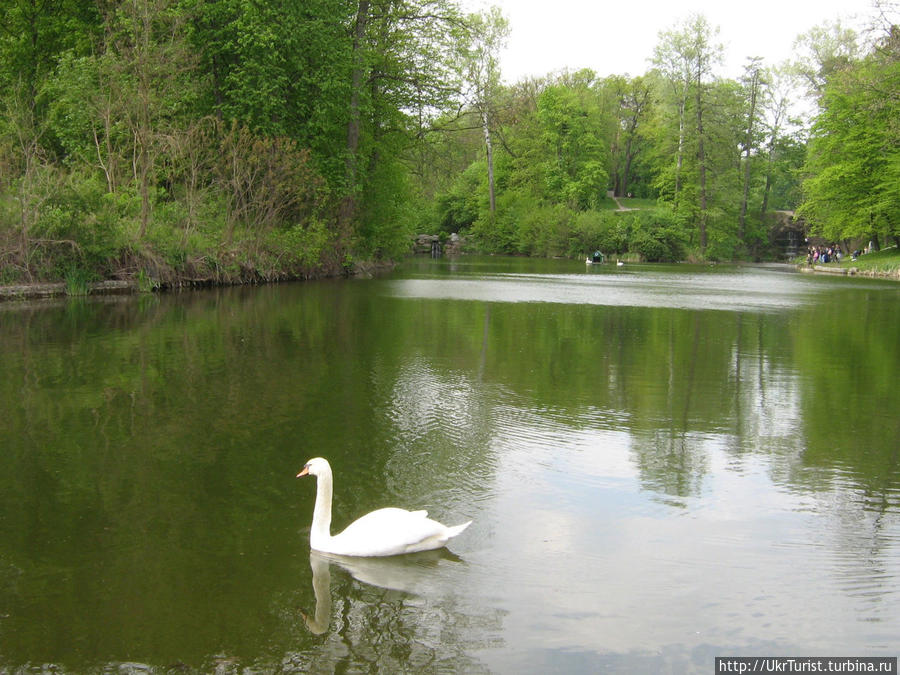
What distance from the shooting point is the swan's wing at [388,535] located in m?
4.85

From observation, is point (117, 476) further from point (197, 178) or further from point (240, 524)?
point (197, 178)

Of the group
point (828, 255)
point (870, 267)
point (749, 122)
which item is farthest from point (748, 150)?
point (870, 267)

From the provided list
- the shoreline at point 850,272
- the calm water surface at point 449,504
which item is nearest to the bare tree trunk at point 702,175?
the shoreline at point 850,272

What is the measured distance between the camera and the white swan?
4.86m

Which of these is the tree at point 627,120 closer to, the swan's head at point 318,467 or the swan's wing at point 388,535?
the swan's head at point 318,467

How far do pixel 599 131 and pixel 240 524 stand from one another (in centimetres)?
6968

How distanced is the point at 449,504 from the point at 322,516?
1.16 meters

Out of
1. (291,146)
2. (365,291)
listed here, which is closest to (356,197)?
(291,146)

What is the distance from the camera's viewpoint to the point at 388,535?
4852 millimetres

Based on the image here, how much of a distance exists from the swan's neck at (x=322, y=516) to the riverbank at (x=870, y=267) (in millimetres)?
40355

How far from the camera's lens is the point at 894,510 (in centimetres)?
586

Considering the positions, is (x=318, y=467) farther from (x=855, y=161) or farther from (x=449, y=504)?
(x=855, y=161)

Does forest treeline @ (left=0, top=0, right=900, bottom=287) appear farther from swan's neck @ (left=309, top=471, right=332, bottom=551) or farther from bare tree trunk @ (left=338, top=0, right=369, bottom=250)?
swan's neck @ (left=309, top=471, right=332, bottom=551)

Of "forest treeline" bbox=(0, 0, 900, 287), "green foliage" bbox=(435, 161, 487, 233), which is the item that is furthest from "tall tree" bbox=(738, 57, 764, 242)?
"green foliage" bbox=(435, 161, 487, 233)
